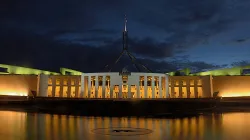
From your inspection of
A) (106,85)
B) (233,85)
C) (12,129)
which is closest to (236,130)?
(12,129)

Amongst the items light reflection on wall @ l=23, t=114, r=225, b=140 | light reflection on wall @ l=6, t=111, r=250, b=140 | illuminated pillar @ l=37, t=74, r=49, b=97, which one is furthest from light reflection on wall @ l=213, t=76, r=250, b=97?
light reflection on wall @ l=23, t=114, r=225, b=140

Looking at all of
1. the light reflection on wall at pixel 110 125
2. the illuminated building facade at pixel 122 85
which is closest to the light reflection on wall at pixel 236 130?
the light reflection on wall at pixel 110 125

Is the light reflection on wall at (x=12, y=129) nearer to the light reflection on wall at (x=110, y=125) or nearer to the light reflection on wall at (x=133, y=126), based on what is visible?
the light reflection on wall at (x=110, y=125)

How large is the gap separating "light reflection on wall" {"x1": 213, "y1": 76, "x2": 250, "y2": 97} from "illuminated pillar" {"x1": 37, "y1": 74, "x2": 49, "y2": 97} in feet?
83.1

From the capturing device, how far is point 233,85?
117 ft

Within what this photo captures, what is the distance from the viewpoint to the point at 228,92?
3578 centimetres

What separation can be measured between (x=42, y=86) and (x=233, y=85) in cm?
2793

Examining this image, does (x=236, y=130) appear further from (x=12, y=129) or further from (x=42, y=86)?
(x=42, y=86)

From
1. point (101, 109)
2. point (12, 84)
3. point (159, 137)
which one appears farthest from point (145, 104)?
point (12, 84)

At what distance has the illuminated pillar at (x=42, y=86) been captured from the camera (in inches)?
1400

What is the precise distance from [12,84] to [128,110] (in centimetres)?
2646

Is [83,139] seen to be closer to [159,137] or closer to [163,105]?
[159,137]

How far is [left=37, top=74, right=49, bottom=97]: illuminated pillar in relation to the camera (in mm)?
35562

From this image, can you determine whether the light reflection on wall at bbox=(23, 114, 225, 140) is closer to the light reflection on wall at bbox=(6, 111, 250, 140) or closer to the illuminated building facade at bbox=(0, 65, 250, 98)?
the light reflection on wall at bbox=(6, 111, 250, 140)
